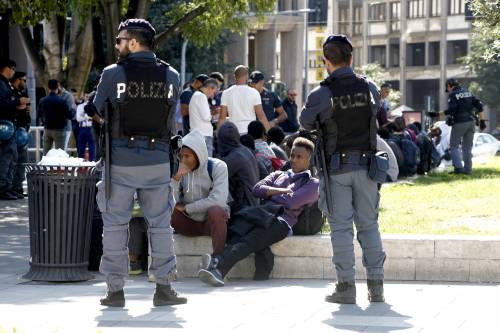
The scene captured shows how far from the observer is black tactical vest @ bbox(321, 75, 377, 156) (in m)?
8.62

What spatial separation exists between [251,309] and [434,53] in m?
88.4

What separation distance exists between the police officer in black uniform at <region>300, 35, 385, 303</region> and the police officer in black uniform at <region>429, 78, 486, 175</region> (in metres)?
→ 13.0

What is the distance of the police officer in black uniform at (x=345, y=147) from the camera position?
8625mm

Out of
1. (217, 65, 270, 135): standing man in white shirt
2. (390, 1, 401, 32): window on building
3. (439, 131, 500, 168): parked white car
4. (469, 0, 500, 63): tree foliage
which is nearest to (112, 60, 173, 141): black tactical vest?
(217, 65, 270, 135): standing man in white shirt

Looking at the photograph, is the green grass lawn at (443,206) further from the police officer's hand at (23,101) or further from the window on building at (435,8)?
the window on building at (435,8)

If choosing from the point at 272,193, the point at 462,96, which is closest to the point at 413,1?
the point at 462,96

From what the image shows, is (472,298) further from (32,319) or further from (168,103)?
(32,319)

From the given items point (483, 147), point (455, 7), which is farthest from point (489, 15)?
point (455, 7)

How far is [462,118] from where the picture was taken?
2162cm

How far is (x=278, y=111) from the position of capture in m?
19.4

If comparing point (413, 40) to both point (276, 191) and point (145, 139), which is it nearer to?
point (276, 191)

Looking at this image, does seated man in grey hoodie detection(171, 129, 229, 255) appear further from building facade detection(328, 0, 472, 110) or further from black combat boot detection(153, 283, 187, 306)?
building facade detection(328, 0, 472, 110)

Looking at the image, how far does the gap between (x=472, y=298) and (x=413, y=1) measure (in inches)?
3539

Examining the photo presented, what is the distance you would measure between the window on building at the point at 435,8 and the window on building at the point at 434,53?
234 centimetres
